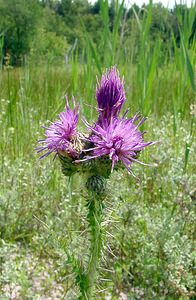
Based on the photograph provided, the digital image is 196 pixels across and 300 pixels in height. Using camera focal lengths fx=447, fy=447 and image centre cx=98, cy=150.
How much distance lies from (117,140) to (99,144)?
0.05 meters

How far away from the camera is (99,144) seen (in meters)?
1.18

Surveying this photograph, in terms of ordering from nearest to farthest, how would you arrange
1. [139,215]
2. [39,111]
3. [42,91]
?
1. [139,215]
2. [39,111]
3. [42,91]

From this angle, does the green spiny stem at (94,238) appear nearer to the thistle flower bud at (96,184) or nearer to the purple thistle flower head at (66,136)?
the thistle flower bud at (96,184)

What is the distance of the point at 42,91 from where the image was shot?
457 centimetres

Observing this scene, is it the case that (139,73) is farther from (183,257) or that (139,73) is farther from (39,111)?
(183,257)

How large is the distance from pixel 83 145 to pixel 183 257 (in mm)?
866

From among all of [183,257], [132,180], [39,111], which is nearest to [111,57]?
[132,180]

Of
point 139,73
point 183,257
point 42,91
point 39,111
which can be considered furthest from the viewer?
point 42,91

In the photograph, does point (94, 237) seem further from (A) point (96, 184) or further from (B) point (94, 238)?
(A) point (96, 184)

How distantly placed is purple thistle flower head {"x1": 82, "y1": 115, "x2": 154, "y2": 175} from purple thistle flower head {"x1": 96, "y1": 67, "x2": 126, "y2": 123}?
0.04 metres

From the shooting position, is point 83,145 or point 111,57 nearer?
point 83,145

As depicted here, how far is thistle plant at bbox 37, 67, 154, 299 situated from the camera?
1.19 m

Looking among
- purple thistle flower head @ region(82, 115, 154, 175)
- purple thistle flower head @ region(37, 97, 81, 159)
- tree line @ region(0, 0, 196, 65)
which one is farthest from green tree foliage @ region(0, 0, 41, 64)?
purple thistle flower head @ region(82, 115, 154, 175)

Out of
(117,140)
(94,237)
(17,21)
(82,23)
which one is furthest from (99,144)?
(17,21)
